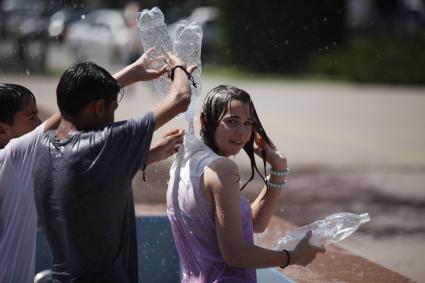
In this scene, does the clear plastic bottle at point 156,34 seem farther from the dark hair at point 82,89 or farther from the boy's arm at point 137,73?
the dark hair at point 82,89

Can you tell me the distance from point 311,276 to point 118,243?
4.91 ft

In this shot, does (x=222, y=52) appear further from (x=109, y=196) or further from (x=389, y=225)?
(x=109, y=196)

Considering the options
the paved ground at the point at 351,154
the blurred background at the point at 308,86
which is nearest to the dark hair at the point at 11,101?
the blurred background at the point at 308,86

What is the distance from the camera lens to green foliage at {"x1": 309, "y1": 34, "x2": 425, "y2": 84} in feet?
71.7

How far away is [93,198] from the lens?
2689mm

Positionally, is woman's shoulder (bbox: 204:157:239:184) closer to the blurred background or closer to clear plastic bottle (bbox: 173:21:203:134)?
clear plastic bottle (bbox: 173:21:203:134)

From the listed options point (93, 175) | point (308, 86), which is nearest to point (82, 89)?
point (93, 175)

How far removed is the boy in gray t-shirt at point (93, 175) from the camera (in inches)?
105

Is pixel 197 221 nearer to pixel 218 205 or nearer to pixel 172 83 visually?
pixel 218 205

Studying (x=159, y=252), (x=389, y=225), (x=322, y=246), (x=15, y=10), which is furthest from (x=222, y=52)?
(x=322, y=246)

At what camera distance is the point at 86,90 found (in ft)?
8.90

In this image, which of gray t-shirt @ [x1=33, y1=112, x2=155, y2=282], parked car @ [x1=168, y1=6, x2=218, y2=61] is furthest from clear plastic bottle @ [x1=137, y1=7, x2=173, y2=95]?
parked car @ [x1=168, y1=6, x2=218, y2=61]

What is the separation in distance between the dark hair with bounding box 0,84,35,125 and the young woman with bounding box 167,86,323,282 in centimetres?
63

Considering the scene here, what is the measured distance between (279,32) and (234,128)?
20.5 m
